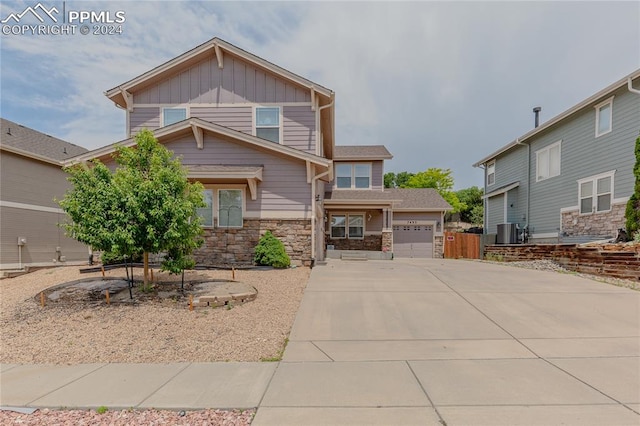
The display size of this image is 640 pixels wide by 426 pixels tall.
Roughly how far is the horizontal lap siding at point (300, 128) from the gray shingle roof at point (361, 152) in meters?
6.49

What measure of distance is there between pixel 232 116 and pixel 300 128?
107 inches

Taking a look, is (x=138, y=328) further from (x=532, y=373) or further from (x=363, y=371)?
(x=532, y=373)

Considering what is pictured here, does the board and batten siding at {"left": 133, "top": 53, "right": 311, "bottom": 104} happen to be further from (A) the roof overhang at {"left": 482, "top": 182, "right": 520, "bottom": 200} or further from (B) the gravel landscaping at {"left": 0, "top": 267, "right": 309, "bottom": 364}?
(A) the roof overhang at {"left": 482, "top": 182, "right": 520, "bottom": 200}

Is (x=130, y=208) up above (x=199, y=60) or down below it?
below

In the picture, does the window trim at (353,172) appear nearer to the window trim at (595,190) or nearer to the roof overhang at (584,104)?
the roof overhang at (584,104)

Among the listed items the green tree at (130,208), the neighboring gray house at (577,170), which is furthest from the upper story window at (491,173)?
the green tree at (130,208)

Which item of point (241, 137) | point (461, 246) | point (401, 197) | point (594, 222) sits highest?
point (241, 137)

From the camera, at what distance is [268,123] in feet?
40.7

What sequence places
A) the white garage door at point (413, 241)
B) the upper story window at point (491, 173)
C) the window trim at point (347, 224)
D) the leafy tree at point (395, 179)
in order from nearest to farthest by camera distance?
the window trim at point (347, 224)
the white garage door at point (413, 241)
the upper story window at point (491, 173)
the leafy tree at point (395, 179)

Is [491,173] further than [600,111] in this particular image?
Yes

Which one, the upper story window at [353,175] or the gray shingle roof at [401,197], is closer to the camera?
the gray shingle roof at [401,197]

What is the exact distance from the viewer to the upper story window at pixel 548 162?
1457 centimetres

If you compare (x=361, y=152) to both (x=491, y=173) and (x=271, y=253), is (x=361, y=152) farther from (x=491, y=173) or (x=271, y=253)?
(x=271, y=253)

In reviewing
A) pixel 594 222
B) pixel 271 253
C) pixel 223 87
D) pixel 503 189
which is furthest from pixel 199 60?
pixel 503 189
